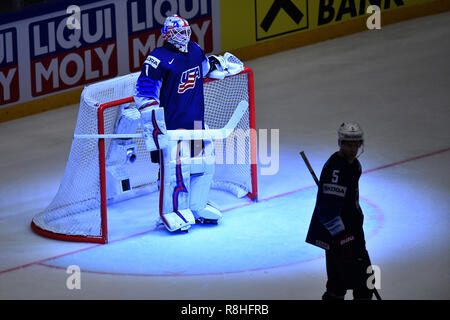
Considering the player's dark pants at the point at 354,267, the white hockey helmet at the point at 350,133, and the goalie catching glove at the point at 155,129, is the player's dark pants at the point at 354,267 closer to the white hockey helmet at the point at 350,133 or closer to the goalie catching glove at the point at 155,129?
the white hockey helmet at the point at 350,133

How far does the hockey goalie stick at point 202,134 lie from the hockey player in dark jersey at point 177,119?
0.21 feet

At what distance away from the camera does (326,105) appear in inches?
460

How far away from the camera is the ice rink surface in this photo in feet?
23.7

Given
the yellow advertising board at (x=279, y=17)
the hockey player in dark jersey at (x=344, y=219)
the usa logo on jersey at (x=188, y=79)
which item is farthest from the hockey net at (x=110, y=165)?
the yellow advertising board at (x=279, y=17)

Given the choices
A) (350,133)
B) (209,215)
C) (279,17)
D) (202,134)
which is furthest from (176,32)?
(279,17)

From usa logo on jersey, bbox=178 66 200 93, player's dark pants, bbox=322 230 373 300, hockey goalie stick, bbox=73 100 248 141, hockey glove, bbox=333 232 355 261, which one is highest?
usa logo on jersey, bbox=178 66 200 93

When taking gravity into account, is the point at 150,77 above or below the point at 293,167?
above

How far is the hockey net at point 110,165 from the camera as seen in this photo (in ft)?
27.0

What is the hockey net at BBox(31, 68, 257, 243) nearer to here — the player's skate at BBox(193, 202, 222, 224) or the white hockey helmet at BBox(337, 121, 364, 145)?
the player's skate at BBox(193, 202, 222, 224)

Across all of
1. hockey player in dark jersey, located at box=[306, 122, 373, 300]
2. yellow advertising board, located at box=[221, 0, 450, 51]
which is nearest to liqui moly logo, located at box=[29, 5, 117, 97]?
yellow advertising board, located at box=[221, 0, 450, 51]

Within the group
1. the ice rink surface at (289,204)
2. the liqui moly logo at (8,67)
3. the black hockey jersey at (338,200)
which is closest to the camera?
the black hockey jersey at (338,200)
